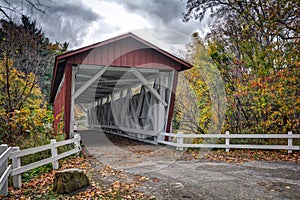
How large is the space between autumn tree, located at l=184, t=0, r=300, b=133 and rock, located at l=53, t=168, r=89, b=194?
24.3 ft

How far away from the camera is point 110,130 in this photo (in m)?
19.8

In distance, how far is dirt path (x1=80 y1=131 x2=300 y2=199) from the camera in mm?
4625

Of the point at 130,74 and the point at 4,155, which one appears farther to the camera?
the point at 130,74

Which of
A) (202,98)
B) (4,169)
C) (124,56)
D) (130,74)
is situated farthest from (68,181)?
(202,98)

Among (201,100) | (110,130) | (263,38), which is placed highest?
(263,38)

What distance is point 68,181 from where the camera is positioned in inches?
190

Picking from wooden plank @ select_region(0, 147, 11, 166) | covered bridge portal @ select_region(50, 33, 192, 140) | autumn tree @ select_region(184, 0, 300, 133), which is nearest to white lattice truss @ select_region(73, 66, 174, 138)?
covered bridge portal @ select_region(50, 33, 192, 140)

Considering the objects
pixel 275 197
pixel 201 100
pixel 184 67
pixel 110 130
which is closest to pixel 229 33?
pixel 184 67

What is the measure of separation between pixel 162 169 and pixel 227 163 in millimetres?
2081

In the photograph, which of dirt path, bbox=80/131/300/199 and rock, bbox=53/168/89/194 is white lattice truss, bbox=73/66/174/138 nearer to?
dirt path, bbox=80/131/300/199

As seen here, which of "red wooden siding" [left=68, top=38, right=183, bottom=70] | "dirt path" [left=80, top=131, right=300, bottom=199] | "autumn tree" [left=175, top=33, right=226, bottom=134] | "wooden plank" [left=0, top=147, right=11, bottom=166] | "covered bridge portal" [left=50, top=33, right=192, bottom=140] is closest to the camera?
"wooden plank" [left=0, top=147, right=11, bottom=166]

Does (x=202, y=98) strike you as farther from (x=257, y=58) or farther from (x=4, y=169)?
(x=4, y=169)

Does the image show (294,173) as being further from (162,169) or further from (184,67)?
(184,67)

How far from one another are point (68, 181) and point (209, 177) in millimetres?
2932
